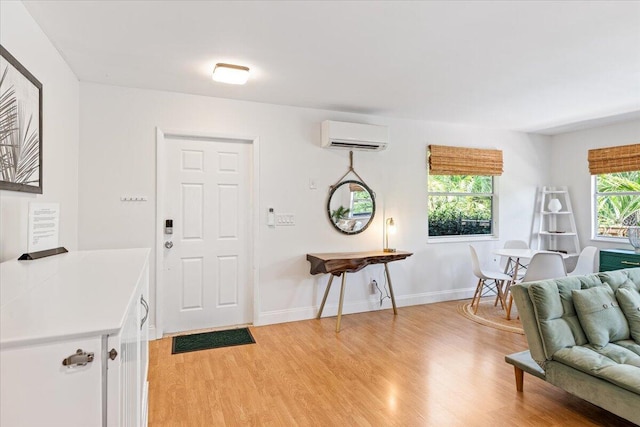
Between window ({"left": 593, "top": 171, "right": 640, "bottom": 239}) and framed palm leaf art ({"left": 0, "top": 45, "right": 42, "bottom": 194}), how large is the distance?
6209 mm

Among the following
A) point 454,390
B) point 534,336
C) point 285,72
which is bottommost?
point 454,390

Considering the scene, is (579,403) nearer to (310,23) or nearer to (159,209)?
(310,23)

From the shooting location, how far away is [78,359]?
33.4 inches

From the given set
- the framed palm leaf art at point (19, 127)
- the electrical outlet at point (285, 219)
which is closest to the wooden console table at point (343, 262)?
the electrical outlet at point (285, 219)

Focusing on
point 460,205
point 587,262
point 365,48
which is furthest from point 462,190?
point 365,48

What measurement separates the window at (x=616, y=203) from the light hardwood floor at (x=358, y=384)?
2.63 metres

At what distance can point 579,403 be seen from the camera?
223 cm

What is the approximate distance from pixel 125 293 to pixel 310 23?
6.02 feet

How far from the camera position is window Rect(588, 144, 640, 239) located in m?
4.47

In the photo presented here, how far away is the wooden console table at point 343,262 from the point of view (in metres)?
3.58

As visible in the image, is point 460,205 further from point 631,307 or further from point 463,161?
point 631,307

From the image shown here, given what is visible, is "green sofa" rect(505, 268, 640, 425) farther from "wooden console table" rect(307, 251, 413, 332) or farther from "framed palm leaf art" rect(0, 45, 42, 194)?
"framed palm leaf art" rect(0, 45, 42, 194)

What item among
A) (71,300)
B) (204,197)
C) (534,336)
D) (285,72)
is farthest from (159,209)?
(534,336)

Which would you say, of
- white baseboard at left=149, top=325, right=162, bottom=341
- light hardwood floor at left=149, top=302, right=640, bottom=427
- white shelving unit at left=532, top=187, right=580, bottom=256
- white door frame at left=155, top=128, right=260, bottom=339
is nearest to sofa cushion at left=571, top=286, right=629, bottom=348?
light hardwood floor at left=149, top=302, right=640, bottom=427
